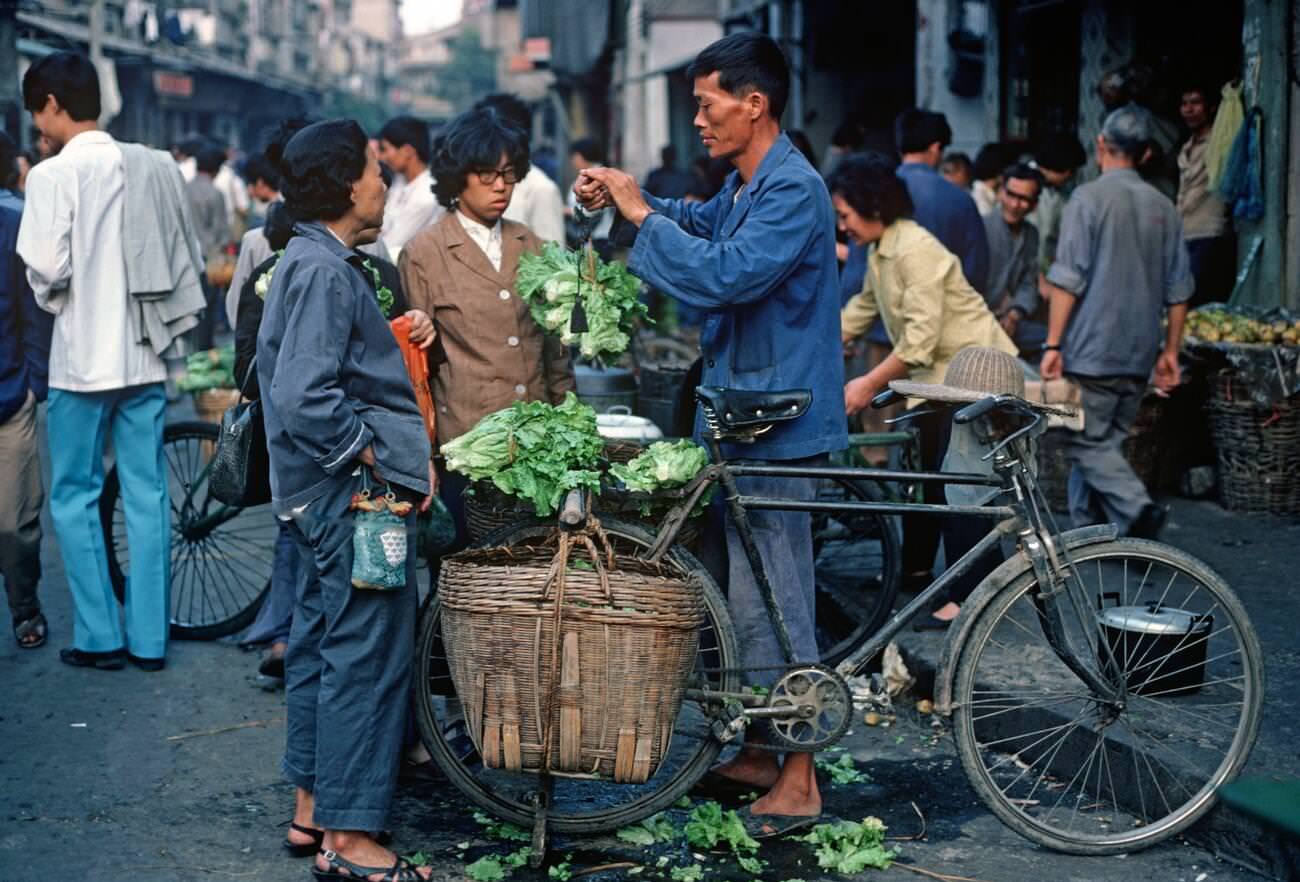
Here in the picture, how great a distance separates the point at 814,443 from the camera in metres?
4.64

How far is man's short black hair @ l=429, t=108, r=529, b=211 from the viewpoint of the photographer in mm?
5371

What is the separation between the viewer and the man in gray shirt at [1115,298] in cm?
711

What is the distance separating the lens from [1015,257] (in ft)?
31.3

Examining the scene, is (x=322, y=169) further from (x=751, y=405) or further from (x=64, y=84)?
(x=64, y=84)

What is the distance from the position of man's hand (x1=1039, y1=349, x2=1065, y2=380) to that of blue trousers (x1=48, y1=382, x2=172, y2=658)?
403 cm

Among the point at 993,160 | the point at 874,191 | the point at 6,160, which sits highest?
the point at 993,160

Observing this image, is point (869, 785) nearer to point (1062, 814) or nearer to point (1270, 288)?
point (1062, 814)

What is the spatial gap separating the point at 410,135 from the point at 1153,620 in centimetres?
637

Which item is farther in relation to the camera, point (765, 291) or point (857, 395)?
point (857, 395)

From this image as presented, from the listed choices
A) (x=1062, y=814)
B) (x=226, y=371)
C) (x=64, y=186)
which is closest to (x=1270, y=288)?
(x=1062, y=814)

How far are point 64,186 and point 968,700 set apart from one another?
4.02 meters

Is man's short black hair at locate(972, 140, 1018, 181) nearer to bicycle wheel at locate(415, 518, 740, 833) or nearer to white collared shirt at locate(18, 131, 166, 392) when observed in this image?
white collared shirt at locate(18, 131, 166, 392)

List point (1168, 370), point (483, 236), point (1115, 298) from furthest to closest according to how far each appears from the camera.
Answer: point (1168, 370), point (1115, 298), point (483, 236)

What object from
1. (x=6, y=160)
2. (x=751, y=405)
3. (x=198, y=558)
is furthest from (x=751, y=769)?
(x=6, y=160)
